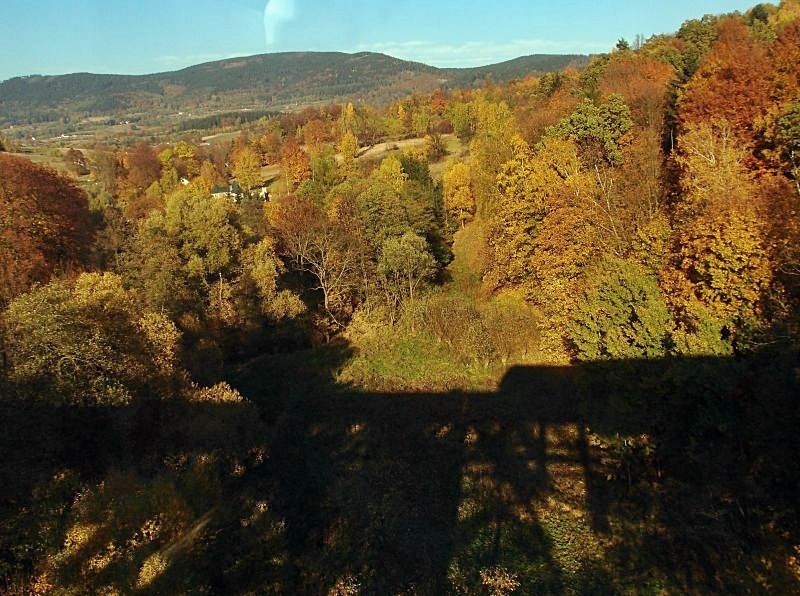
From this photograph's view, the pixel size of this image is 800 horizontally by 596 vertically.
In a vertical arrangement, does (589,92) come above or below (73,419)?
above

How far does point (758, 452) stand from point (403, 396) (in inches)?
561

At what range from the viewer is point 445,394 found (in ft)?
80.7

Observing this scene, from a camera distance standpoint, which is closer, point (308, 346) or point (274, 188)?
point (308, 346)

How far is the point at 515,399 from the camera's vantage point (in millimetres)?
23703

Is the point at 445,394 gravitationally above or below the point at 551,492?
below

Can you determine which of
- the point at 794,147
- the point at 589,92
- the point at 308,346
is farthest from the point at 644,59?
the point at 308,346

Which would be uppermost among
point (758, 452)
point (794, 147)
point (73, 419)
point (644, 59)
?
point (644, 59)

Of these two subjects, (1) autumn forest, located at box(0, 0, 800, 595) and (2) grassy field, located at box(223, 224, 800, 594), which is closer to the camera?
(2) grassy field, located at box(223, 224, 800, 594)

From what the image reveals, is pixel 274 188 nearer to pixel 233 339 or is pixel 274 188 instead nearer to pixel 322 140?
pixel 322 140

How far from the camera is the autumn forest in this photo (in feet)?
43.1

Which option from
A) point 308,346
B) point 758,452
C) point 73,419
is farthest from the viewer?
point 308,346

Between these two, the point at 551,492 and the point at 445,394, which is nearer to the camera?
the point at 551,492

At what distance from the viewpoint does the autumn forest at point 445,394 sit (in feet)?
43.1

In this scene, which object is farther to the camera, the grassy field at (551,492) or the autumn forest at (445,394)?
the autumn forest at (445,394)
